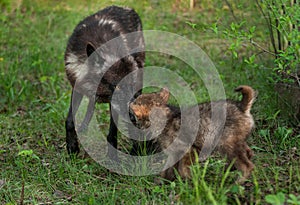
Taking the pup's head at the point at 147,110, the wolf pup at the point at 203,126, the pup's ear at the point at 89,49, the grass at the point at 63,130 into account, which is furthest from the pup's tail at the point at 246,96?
the pup's ear at the point at 89,49

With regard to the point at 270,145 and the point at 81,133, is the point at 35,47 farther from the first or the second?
the point at 270,145

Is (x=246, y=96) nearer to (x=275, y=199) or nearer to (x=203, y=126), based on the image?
(x=203, y=126)

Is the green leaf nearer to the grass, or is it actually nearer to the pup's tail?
the grass

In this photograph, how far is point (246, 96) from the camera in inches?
158

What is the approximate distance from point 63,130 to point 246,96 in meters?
2.50

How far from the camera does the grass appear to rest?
12.9 ft

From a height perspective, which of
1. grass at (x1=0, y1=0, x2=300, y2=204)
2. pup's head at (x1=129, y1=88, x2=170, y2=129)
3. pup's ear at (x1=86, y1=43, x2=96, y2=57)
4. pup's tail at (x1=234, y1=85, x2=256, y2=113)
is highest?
pup's ear at (x1=86, y1=43, x2=96, y2=57)

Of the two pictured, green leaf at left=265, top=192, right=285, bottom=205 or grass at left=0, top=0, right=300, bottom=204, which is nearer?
green leaf at left=265, top=192, right=285, bottom=205

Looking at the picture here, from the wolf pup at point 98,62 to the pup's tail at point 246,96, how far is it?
1273mm

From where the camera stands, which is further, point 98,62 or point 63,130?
point 63,130

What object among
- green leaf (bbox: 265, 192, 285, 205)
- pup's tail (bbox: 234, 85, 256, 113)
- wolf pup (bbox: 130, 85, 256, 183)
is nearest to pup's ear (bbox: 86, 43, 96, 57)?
wolf pup (bbox: 130, 85, 256, 183)

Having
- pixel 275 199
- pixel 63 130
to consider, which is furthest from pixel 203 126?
pixel 63 130

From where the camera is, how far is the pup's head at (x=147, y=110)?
4309 millimetres

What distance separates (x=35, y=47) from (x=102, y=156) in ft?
10.3
